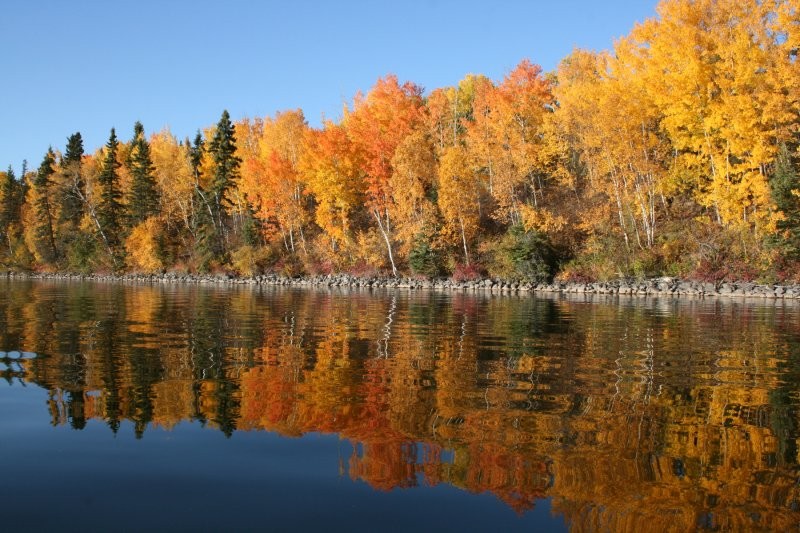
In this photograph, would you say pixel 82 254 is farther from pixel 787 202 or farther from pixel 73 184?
pixel 787 202

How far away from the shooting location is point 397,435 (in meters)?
6.32

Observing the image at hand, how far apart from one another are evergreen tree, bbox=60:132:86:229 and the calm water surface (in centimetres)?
6974

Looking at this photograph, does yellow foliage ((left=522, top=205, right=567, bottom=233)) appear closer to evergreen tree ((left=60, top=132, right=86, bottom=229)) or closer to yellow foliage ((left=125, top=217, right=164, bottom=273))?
yellow foliage ((left=125, top=217, right=164, bottom=273))

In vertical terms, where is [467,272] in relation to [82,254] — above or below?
below

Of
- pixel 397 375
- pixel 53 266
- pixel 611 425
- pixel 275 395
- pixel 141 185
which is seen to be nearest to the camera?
pixel 611 425

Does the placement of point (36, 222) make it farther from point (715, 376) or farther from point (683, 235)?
point (715, 376)

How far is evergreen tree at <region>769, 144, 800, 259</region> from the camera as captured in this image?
3159 cm

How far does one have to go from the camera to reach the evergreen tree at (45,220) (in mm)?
78312

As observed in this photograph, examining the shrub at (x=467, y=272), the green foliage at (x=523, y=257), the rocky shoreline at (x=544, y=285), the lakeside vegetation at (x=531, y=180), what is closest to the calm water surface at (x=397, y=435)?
the rocky shoreline at (x=544, y=285)

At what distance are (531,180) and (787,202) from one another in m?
18.8

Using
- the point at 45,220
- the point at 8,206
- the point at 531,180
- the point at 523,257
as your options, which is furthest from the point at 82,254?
the point at 523,257

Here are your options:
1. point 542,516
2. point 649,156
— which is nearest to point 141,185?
point 649,156

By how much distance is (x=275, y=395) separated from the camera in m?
8.13

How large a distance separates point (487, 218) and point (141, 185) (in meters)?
41.5
